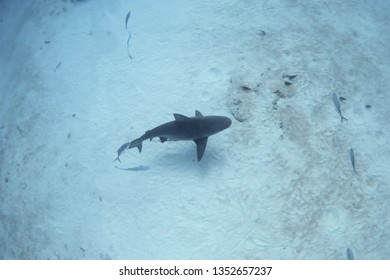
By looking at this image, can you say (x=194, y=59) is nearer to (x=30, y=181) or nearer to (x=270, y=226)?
(x=270, y=226)

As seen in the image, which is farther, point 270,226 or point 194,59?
point 194,59

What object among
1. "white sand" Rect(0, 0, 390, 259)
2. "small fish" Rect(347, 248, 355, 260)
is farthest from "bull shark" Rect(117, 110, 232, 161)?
"small fish" Rect(347, 248, 355, 260)

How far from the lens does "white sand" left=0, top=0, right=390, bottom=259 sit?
336 centimetres

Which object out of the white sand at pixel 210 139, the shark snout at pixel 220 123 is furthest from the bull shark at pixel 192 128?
the white sand at pixel 210 139

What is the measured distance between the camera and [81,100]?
4949 millimetres

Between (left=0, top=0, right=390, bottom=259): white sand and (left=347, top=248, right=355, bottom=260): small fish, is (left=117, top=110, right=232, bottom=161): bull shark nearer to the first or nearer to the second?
(left=0, top=0, right=390, bottom=259): white sand

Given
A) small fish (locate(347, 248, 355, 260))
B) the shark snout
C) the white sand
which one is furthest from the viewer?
the white sand

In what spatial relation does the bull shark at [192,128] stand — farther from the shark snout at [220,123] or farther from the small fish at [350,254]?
the small fish at [350,254]

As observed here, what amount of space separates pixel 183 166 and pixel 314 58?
8.73 feet

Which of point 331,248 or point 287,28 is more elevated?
point 287,28

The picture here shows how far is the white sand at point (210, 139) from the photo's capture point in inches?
132

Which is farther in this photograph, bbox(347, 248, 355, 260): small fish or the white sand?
the white sand
